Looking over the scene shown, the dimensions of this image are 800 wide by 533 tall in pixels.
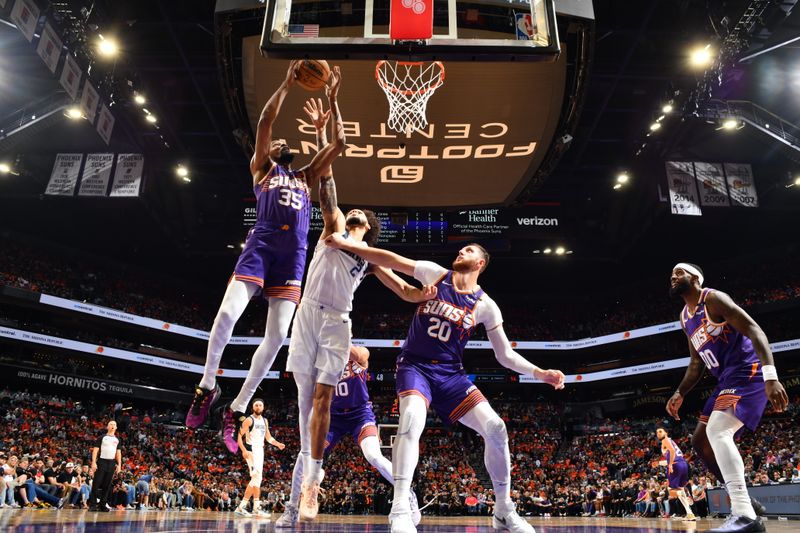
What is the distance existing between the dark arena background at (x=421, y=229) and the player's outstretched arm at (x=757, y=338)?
0.11 feet

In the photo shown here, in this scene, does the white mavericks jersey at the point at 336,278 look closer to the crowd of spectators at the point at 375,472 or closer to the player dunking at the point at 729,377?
the player dunking at the point at 729,377

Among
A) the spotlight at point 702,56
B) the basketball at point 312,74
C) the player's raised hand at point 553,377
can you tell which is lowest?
the player's raised hand at point 553,377

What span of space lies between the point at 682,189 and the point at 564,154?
256 inches

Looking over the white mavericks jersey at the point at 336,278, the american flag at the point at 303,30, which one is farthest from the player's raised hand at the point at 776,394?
the american flag at the point at 303,30

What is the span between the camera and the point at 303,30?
247 inches

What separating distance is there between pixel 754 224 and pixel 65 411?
3531 cm

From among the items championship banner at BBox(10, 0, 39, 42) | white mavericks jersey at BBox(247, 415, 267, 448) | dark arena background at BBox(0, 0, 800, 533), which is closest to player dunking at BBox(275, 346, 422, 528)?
dark arena background at BBox(0, 0, 800, 533)

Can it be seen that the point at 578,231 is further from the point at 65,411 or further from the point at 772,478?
the point at 65,411

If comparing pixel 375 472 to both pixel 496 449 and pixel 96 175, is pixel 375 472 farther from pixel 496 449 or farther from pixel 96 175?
pixel 496 449

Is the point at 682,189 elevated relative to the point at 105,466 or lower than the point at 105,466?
elevated

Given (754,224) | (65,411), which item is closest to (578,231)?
(754,224)

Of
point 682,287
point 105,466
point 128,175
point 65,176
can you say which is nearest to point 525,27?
point 682,287

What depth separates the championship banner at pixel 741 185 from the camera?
22625mm

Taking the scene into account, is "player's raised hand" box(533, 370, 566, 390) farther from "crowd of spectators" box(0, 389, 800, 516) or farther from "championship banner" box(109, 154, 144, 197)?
"championship banner" box(109, 154, 144, 197)
